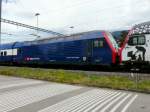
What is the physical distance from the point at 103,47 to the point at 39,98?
1337cm

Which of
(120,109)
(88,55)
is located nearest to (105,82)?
(120,109)

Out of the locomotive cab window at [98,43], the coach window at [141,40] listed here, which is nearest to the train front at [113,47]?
the locomotive cab window at [98,43]

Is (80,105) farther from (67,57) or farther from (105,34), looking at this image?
(67,57)

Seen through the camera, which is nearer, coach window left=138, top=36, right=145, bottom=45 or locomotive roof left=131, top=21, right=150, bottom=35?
locomotive roof left=131, top=21, right=150, bottom=35

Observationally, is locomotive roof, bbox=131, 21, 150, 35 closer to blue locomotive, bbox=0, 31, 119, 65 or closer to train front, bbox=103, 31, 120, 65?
train front, bbox=103, 31, 120, 65

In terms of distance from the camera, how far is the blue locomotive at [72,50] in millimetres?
22922

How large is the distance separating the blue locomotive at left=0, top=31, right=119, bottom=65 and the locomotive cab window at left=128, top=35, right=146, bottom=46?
1949 millimetres

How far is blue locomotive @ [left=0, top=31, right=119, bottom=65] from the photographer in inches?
902

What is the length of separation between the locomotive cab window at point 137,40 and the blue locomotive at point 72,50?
1.95 m

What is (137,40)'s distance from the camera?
2014 centimetres

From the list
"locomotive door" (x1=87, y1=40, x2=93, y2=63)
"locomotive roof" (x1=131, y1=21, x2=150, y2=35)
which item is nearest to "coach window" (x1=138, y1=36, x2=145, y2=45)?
"locomotive roof" (x1=131, y1=21, x2=150, y2=35)

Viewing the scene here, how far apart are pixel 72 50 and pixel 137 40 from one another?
26.2ft

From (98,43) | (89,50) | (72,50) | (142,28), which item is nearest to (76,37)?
(72,50)

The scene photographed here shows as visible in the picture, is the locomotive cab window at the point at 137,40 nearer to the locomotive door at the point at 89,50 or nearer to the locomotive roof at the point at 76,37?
the locomotive roof at the point at 76,37
